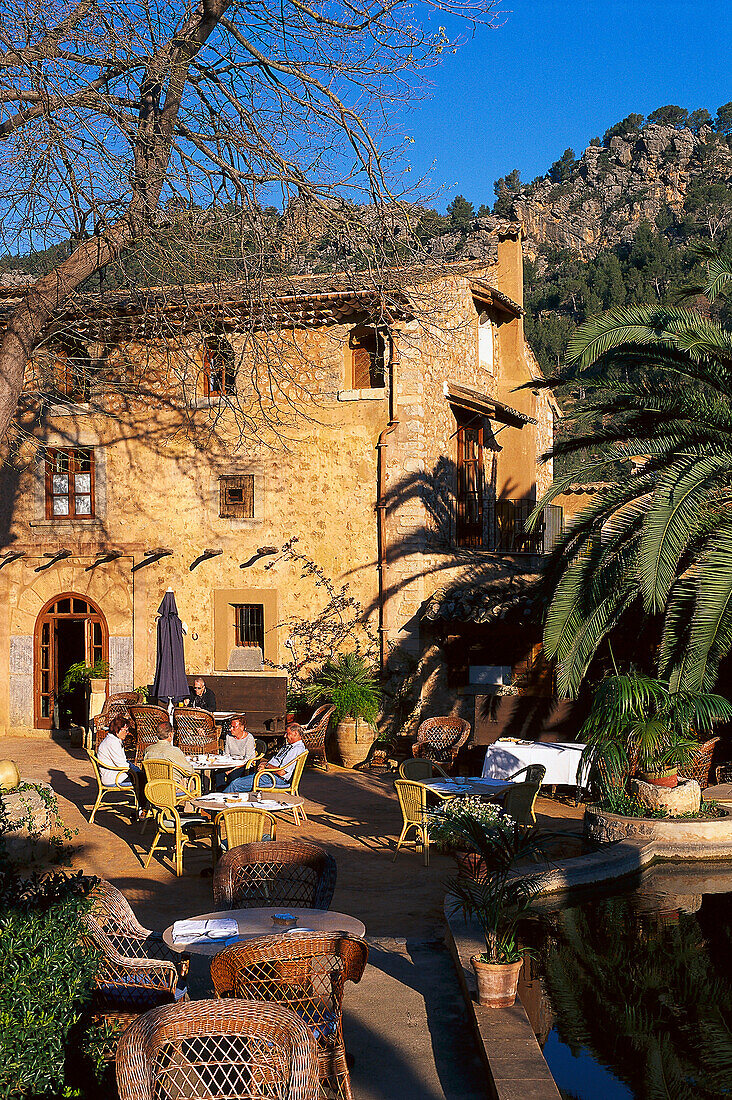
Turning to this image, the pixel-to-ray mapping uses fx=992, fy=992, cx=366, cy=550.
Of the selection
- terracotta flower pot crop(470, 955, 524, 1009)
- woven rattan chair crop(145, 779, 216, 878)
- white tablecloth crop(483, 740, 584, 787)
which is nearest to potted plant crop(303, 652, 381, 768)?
white tablecloth crop(483, 740, 584, 787)

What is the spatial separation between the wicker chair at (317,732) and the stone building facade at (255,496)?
1.62m

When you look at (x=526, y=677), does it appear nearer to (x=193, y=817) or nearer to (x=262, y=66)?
(x=193, y=817)

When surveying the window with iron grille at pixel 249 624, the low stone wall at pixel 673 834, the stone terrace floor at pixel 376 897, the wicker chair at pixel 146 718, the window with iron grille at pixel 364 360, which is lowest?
the stone terrace floor at pixel 376 897

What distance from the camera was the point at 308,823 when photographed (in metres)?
11.0

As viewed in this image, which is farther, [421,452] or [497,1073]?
[421,452]

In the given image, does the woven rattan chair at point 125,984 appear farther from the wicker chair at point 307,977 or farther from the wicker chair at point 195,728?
the wicker chair at point 195,728

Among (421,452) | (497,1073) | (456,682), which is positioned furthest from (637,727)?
(421,452)

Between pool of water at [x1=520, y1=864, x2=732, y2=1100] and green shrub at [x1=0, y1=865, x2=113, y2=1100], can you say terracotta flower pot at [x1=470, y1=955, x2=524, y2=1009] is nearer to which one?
pool of water at [x1=520, y1=864, x2=732, y2=1100]

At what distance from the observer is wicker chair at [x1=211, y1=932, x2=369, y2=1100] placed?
4.30m

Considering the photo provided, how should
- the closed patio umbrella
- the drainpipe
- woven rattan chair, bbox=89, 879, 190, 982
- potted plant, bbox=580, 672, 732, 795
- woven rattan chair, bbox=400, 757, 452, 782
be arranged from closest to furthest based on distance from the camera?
woven rattan chair, bbox=89, 879, 190, 982 < potted plant, bbox=580, 672, 732, 795 < woven rattan chair, bbox=400, 757, 452, 782 < the closed patio umbrella < the drainpipe

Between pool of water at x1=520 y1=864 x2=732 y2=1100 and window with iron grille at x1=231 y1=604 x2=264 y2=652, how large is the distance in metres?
9.98

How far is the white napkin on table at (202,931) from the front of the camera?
523cm

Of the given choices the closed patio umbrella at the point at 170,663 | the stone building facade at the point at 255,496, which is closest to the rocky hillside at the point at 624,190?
the stone building facade at the point at 255,496

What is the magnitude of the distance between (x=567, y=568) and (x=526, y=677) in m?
3.62
